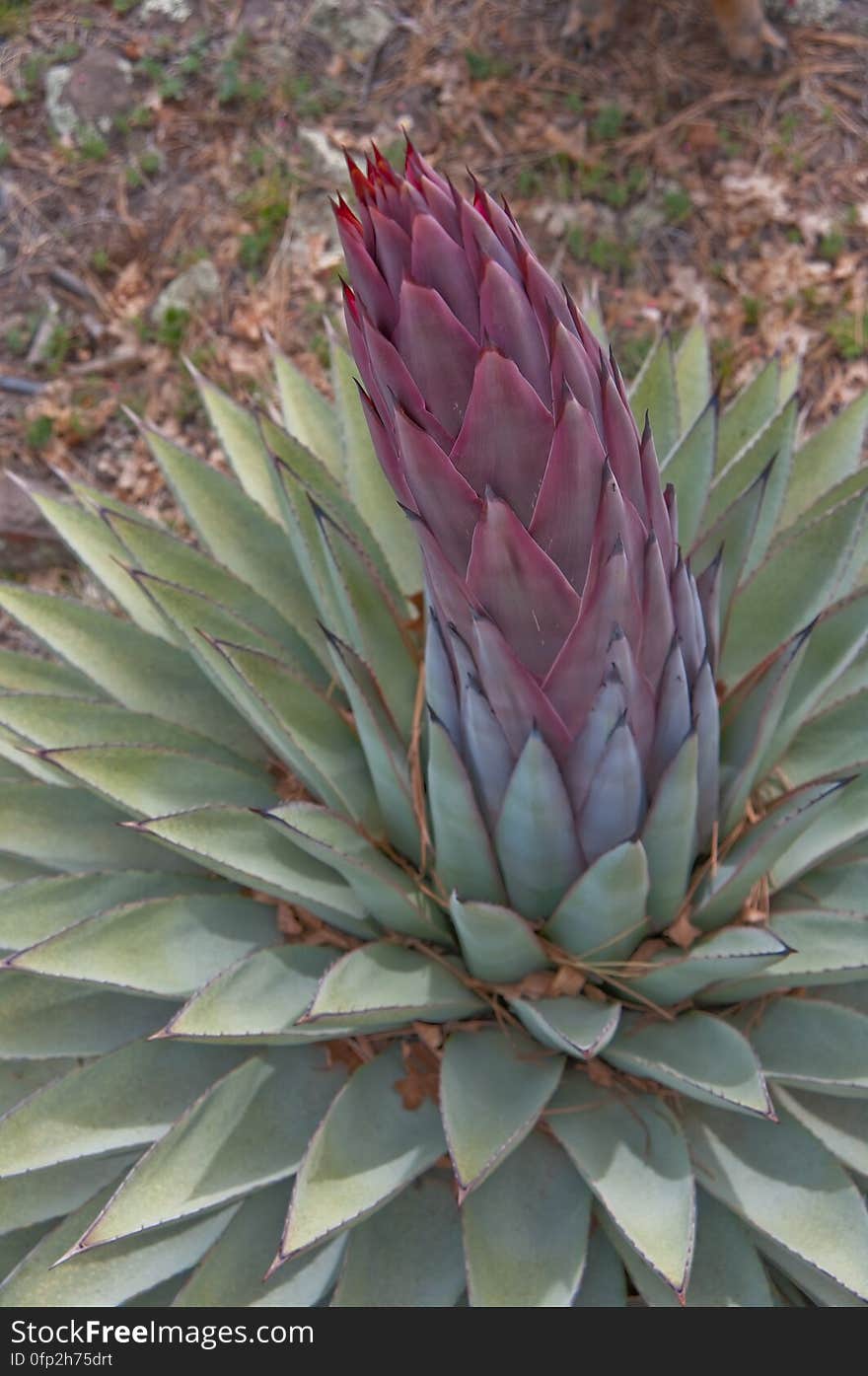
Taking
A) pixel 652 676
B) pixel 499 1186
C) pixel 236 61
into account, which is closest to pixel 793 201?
pixel 236 61

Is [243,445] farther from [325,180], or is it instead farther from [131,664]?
[325,180]

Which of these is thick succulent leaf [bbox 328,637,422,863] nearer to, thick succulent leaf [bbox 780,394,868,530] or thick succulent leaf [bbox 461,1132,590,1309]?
thick succulent leaf [bbox 461,1132,590,1309]

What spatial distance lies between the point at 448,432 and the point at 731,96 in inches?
129

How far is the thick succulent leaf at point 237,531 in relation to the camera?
1984 millimetres

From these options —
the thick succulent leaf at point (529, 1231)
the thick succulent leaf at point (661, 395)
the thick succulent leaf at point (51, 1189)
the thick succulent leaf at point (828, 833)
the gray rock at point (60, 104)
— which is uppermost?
the gray rock at point (60, 104)

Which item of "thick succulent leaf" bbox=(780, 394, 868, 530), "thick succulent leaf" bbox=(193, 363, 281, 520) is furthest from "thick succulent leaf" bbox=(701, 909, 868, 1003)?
"thick succulent leaf" bbox=(193, 363, 281, 520)

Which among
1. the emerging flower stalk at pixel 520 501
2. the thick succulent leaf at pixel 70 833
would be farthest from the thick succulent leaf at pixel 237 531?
the emerging flower stalk at pixel 520 501

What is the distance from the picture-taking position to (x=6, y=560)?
3473mm

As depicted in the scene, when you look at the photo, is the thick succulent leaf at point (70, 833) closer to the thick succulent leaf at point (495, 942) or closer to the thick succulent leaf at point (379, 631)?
the thick succulent leaf at point (379, 631)

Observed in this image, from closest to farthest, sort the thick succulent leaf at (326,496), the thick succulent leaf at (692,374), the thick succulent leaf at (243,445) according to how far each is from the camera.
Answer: the thick succulent leaf at (326,496) < the thick succulent leaf at (243,445) < the thick succulent leaf at (692,374)

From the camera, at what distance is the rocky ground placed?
359cm

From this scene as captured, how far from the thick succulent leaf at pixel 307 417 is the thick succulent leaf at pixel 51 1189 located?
1.24 meters

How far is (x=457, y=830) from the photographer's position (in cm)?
146

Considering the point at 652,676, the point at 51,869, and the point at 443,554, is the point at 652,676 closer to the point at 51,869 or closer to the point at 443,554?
the point at 443,554
